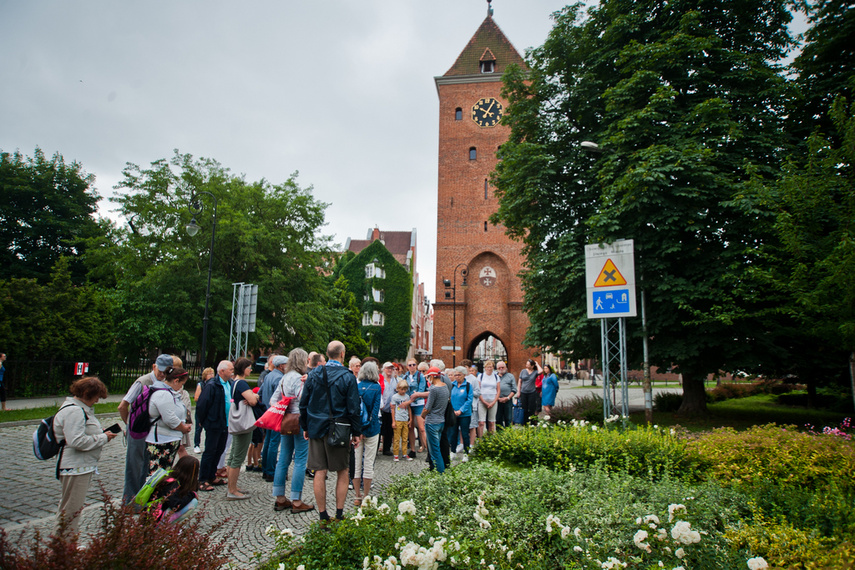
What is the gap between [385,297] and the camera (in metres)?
46.9

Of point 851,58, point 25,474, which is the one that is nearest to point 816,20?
point 851,58

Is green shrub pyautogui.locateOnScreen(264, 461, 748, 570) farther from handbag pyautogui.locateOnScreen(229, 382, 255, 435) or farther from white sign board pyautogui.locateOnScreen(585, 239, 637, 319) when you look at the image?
white sign board pyautogui.locateOnScreen(585, 239, 637, 319)

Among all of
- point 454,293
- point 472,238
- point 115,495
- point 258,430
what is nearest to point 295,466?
point 115,495

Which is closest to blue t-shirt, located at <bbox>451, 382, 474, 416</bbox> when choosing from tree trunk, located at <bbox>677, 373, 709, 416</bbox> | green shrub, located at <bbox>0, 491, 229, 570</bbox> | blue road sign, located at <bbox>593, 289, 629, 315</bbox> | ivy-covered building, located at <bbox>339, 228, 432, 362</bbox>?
blue road sign, located at <bbox>593, 289, 629, 315</bbox>

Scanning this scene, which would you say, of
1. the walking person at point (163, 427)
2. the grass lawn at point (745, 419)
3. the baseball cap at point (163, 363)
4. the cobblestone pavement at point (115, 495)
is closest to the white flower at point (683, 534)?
the cobblestone pavement at point (115, 495)

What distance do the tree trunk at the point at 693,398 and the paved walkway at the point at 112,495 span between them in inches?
381

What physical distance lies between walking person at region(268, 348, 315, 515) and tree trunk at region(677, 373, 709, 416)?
41.5ft

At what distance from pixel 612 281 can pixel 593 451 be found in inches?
193

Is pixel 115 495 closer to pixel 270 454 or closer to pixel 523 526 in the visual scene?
pixel 270 454

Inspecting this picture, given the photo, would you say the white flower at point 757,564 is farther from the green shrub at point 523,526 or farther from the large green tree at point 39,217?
the large green tree at point 39,217

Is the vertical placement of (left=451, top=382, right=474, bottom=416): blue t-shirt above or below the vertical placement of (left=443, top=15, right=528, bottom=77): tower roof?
below

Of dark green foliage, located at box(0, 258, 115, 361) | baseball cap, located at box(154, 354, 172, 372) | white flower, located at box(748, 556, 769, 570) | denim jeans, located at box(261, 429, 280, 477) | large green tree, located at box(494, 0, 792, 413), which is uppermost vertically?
large green tree, located at box(494, 0, 792, 413)

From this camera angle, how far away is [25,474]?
23.8 feet

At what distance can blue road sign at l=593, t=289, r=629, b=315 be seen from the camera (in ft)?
35.2
